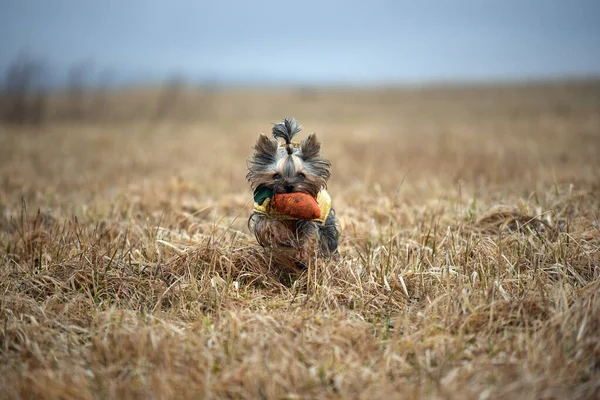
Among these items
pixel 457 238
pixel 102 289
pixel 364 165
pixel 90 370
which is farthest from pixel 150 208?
pixel 364 165

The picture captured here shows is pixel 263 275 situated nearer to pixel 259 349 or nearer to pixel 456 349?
pixel 259 349

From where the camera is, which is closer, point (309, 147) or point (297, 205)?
point (297, 205)

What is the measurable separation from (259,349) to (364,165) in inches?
370

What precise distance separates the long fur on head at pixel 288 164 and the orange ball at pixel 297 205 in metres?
0.12

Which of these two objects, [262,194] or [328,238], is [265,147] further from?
[328,238]

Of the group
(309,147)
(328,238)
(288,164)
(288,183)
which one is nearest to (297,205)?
(288,183)

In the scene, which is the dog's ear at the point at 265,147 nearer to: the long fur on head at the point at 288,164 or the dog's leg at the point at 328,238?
the long fur on head at the point at 288,164

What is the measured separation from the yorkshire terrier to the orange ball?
0.38ft

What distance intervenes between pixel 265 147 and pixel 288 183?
0.38m

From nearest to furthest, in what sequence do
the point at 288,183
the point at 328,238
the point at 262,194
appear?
1. the point at 288,183
2. the point at 262,194
3. the point at 328,238

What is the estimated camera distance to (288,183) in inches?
139

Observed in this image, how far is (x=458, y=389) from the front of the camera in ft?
8.41

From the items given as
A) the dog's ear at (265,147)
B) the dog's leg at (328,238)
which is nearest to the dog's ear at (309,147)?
the dog's ear at (265,147)

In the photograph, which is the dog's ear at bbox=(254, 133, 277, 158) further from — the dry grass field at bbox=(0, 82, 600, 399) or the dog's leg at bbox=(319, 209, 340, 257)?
the dry grass field at bbox=(0, 82, 600, 399)
